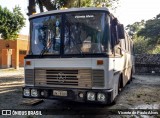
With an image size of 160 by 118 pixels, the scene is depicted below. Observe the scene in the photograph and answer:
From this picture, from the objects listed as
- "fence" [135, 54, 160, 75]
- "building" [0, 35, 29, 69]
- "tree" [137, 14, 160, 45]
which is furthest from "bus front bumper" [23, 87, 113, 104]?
"tree" [137, 14, 160, 45]

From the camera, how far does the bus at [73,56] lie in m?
6.87

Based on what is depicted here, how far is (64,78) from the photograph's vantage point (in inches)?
285

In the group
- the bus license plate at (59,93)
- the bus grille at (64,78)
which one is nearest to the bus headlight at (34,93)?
the bus grille at (64,78)

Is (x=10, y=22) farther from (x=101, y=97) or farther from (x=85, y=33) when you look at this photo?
(x=101, y=97)

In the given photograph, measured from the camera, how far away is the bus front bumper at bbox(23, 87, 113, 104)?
6.76 meters

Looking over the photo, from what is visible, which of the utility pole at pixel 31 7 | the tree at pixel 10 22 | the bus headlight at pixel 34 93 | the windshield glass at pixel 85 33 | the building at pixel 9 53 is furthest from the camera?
the building at pixel 9 53

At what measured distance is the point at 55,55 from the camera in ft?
24.0

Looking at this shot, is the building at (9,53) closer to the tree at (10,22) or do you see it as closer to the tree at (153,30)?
the tree at (10,22)

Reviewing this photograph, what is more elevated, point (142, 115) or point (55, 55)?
point (55, 55)

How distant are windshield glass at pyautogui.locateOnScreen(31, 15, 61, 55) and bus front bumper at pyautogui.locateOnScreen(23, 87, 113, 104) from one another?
1.13 meters

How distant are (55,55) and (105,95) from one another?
1.87m

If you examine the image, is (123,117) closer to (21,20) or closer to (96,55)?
(96,55)

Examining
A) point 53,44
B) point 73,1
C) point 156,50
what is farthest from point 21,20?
point 156,50

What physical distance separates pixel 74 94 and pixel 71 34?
1746 millimetres
